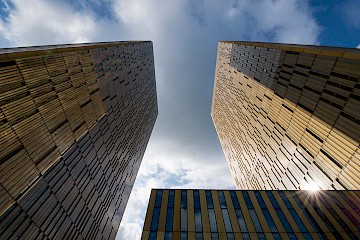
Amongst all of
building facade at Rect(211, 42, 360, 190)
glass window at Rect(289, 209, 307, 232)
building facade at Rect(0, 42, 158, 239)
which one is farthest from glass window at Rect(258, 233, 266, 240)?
building facade at Rect(0, 42, 158, 239)

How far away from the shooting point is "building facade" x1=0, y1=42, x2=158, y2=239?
860 inches

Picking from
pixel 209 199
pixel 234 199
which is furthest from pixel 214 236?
pixel 234 199

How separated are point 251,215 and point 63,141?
27453mm

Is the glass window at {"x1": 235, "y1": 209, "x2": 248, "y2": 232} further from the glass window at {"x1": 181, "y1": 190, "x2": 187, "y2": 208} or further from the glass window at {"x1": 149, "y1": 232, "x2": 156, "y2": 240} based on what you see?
the glass window at {"x1": 149, "y1": 232, "x2": 156, "y2": 240}

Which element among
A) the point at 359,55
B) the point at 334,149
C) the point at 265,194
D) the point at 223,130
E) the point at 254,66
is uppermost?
the point at 359,55

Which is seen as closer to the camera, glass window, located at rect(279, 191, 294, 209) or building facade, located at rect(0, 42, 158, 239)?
building facade, located at rect(0, 42, 158, 239)

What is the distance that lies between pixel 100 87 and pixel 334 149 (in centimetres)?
4043

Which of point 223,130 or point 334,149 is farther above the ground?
point 334,149

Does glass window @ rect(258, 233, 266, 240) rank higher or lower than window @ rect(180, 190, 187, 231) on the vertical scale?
higher

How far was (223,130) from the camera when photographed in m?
91.9

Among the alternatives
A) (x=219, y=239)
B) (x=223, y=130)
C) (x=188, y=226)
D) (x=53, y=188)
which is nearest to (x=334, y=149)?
(x=219, y=239)

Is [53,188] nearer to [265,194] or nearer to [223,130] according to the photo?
[265,194]

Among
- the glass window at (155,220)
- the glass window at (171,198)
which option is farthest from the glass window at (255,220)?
the glass window at (155,220)

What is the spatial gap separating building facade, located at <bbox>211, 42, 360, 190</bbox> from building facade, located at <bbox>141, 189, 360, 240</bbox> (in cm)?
428
